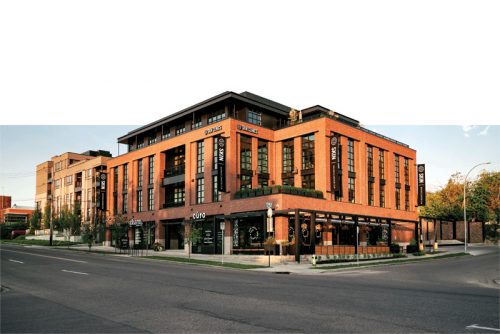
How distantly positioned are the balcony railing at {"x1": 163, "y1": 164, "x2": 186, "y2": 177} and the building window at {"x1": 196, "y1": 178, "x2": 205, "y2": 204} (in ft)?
13.6

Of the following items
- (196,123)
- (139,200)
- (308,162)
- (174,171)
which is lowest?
(139,200)

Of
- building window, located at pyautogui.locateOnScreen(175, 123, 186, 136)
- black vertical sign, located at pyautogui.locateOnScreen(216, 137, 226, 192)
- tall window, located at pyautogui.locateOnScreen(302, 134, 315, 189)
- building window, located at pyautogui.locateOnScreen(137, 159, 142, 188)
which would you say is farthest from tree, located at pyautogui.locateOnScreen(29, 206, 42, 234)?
tall window, located at pyautogui.locateOnScreen(302, 134, 315, 189)

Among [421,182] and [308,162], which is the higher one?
[308,162]

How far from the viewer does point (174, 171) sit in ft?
191

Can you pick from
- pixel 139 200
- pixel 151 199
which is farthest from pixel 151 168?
pixel 139 200

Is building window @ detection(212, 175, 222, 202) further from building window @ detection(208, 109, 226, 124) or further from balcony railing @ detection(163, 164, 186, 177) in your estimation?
building window @ detection(208, 109, 226, 124)

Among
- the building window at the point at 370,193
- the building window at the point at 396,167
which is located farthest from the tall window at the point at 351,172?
the building window at the point at 396,167

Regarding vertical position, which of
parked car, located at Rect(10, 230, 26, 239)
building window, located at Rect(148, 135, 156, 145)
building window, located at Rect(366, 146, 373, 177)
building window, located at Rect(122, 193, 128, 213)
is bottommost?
parked car, located at Rect(10, 230, 26, 239)

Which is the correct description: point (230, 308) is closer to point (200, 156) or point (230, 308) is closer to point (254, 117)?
point (200, 156)

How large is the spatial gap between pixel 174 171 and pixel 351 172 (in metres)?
22.7

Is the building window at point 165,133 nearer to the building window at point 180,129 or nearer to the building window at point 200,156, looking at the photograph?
the building window at point 180,129

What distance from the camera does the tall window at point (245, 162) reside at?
49281mm

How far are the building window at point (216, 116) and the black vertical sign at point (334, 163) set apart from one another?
13.9m

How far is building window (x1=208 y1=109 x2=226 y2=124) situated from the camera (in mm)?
53312
